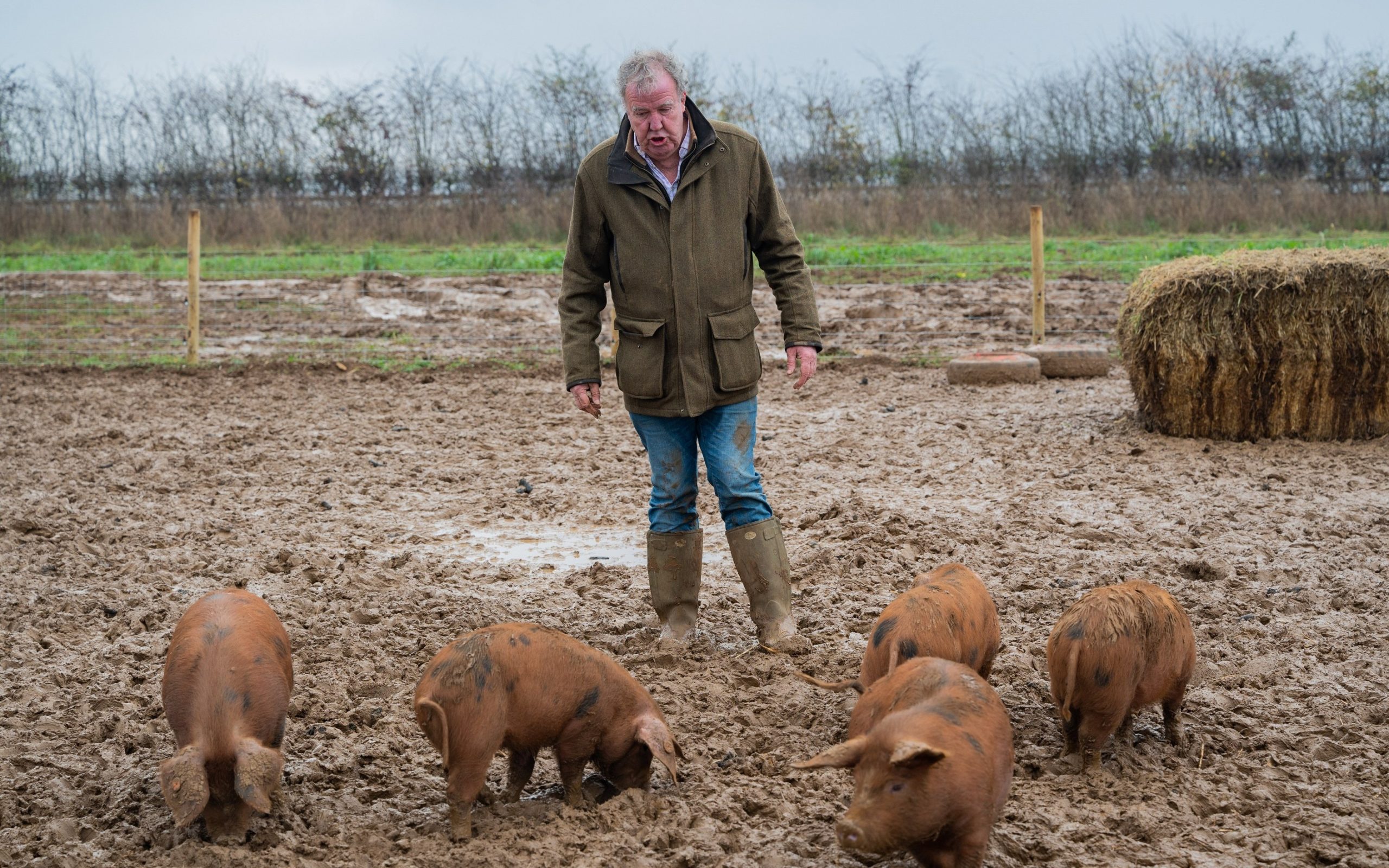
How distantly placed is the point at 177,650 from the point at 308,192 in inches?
763

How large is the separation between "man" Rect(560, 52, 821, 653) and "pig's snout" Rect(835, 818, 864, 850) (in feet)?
5.53

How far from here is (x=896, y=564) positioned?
4.78 meters

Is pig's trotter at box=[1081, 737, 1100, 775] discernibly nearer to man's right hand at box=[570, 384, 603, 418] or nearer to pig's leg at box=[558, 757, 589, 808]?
pig's leg at box=[558, 757, 589, 808]

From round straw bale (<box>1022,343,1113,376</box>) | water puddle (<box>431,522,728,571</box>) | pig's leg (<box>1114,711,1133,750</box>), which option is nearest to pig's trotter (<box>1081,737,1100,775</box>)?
pig's leg (<box>1114,711,1133,750</box>)

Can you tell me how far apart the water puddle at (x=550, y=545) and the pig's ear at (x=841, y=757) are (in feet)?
8.85

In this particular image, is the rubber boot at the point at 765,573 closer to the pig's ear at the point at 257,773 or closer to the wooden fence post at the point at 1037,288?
the pig's ear at the point at 257,773

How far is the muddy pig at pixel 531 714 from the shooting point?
265 cm

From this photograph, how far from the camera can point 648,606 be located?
4527 mm

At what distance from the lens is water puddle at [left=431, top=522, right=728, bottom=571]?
16.9 feet

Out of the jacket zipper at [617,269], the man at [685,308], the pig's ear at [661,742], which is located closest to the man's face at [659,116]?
the man at [685,308]

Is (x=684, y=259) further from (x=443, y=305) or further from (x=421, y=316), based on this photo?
(x=443, y=305)

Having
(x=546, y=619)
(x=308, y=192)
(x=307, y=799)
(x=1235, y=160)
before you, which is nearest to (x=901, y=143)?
(x=1235, y=160)

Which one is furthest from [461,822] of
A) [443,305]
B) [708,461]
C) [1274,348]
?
[443,305]

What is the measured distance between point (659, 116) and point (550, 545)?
7.59 ft
